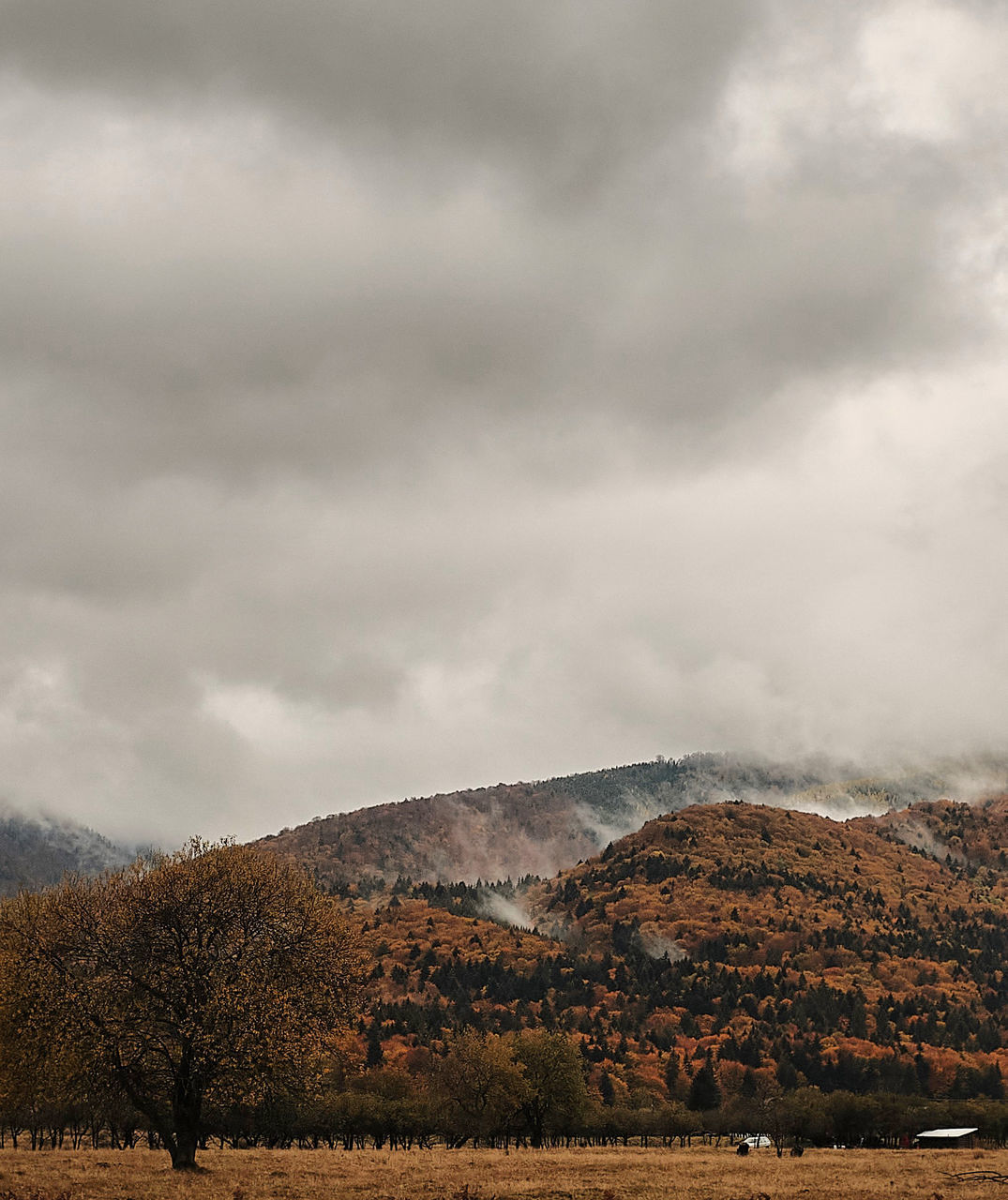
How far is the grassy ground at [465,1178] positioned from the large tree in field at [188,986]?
179 inches

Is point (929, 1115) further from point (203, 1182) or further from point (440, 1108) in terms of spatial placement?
point (203, 1182)

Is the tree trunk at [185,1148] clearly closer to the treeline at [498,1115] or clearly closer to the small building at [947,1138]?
the treeline at [498,1115]

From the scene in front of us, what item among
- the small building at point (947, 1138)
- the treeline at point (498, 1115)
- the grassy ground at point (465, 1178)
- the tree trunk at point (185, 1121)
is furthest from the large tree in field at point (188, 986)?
the small building at point (947, 1138)

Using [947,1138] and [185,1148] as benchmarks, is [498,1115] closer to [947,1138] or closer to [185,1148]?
[947,1138]

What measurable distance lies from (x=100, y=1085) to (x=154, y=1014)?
183 inches

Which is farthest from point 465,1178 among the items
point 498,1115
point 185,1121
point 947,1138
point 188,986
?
point 947,1138

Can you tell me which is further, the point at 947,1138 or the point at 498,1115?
the point at 947,1138

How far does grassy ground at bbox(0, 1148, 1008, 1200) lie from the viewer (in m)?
43.4

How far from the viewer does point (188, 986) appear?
183 feet

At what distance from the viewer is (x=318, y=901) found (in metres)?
62.4

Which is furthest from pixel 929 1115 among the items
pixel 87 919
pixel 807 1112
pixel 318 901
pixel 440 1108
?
pixel 87 919

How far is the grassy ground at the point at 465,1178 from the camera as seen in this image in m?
43.4

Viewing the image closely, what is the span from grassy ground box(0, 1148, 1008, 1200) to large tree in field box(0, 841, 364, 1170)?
14.9ft

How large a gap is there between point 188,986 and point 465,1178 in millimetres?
17434
